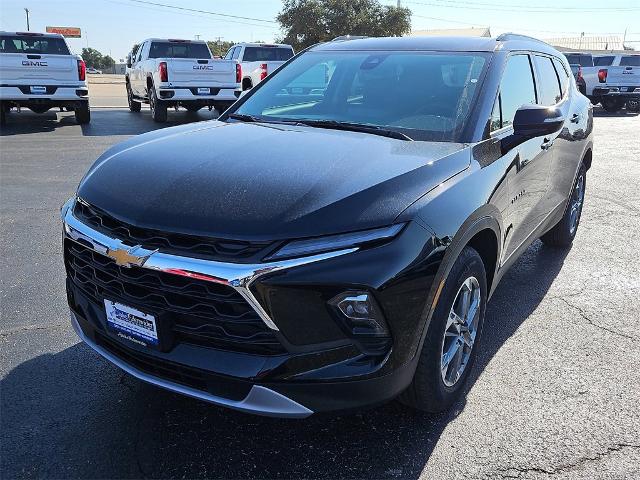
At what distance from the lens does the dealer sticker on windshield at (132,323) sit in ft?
7.75

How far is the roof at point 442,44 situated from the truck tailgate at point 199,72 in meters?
10.1

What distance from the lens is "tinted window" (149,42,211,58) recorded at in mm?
15609

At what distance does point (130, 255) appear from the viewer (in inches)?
90.0

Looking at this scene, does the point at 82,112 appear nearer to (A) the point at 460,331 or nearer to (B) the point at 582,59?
(A) the point at 460,331

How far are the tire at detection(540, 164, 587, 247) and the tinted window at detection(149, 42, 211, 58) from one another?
12.5 m

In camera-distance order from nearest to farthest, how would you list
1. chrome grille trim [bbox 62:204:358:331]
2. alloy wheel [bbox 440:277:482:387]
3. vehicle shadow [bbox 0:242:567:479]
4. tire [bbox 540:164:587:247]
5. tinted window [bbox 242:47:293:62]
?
chrome grille trim [bbox 62:204:358:331], vehicle shadow [bbox 0:242:567:479], alloy wheel [bbox 440:277:482:387], tire [bbox 540:164:587:247], tinted window [bbox 242:47:293:62]

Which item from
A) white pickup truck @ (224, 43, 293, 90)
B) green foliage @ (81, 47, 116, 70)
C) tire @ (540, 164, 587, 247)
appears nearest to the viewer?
tire @ (540, 164, 587, 247)

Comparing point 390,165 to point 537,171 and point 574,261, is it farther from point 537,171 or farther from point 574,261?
point 574,261

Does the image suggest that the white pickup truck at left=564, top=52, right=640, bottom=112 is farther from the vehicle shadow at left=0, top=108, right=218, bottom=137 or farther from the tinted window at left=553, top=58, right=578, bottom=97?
the tinted window at left=553, top=58, right=578, bottom=97

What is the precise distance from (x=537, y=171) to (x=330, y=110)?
4.62 ft

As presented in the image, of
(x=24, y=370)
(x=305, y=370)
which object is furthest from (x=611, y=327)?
(x=24, y=370)

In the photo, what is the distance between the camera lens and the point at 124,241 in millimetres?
2369

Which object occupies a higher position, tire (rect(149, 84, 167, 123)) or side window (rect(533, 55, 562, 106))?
side window (rect(533, 55, 562, 106))

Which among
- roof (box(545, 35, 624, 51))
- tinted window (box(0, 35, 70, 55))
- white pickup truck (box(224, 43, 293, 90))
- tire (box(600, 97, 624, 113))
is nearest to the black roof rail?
tinted window (box(0, 35, 70, 55))
